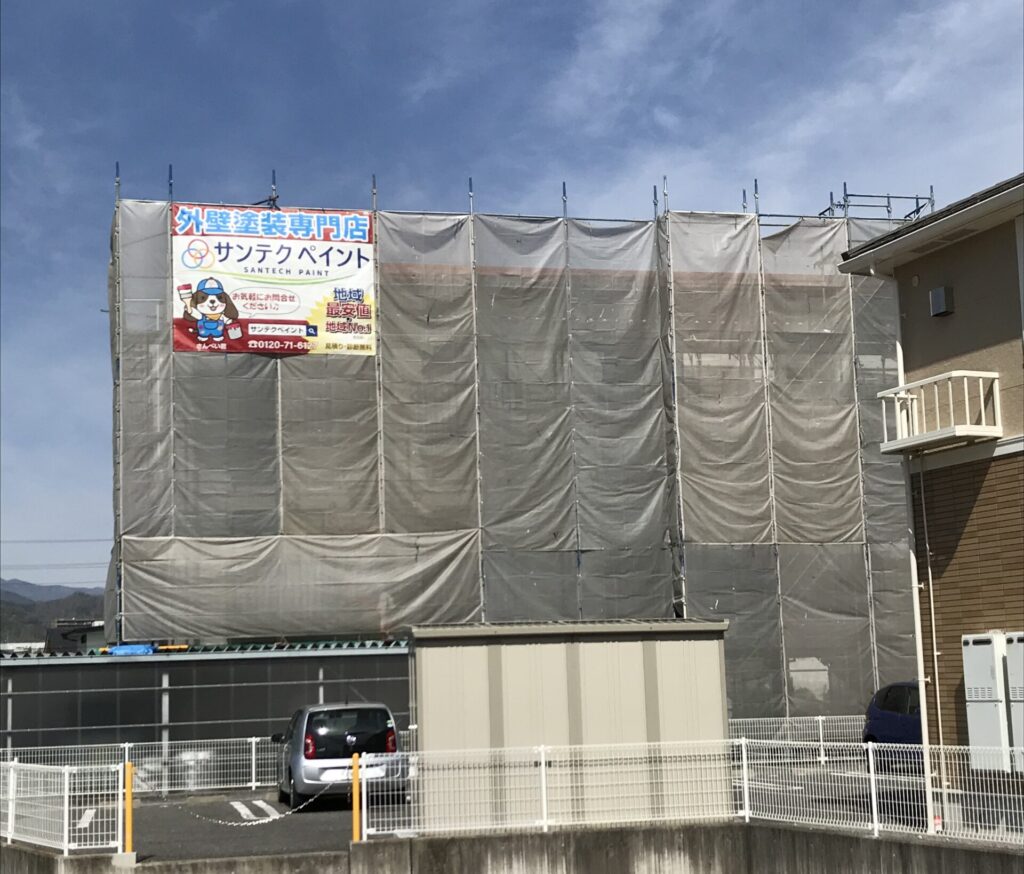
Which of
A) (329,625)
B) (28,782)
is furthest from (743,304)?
(28,782)

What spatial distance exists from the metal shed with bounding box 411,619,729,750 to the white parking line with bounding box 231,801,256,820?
467 centimetres

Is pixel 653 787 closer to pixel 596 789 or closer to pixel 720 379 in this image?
pixel 596 789

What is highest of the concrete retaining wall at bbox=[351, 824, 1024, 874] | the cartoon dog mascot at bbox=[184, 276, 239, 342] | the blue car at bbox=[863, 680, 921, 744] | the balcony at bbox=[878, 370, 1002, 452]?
the cartoon dog mascot at bbox=[184, 276, 239, 342]

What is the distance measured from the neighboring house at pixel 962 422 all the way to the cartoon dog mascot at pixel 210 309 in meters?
16.7

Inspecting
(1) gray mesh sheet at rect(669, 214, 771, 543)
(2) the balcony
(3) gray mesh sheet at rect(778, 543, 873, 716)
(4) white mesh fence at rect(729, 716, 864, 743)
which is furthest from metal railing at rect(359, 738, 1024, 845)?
(1) gray mesh sheet at rect(669, 214, 771, 543)

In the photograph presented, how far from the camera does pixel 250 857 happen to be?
13.9 m

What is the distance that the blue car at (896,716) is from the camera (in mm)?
21453

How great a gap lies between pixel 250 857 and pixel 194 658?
1205 cm

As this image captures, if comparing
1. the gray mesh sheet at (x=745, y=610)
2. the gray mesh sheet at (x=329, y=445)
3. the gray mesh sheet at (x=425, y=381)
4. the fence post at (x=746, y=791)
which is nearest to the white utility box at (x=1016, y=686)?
the fence post at (x=746, y=791)

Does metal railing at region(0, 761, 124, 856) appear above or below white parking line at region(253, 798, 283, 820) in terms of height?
above

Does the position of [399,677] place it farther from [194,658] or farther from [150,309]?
[150,309]

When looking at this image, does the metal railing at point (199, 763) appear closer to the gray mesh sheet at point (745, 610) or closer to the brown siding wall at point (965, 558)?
the gray mesh sheet at point (745, 610)

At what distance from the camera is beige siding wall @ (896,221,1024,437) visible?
1541 centimetres

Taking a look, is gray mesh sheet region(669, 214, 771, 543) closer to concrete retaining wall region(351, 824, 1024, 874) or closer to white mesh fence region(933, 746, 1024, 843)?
concrete retaining wall region(351, 824, 1024, 874)
